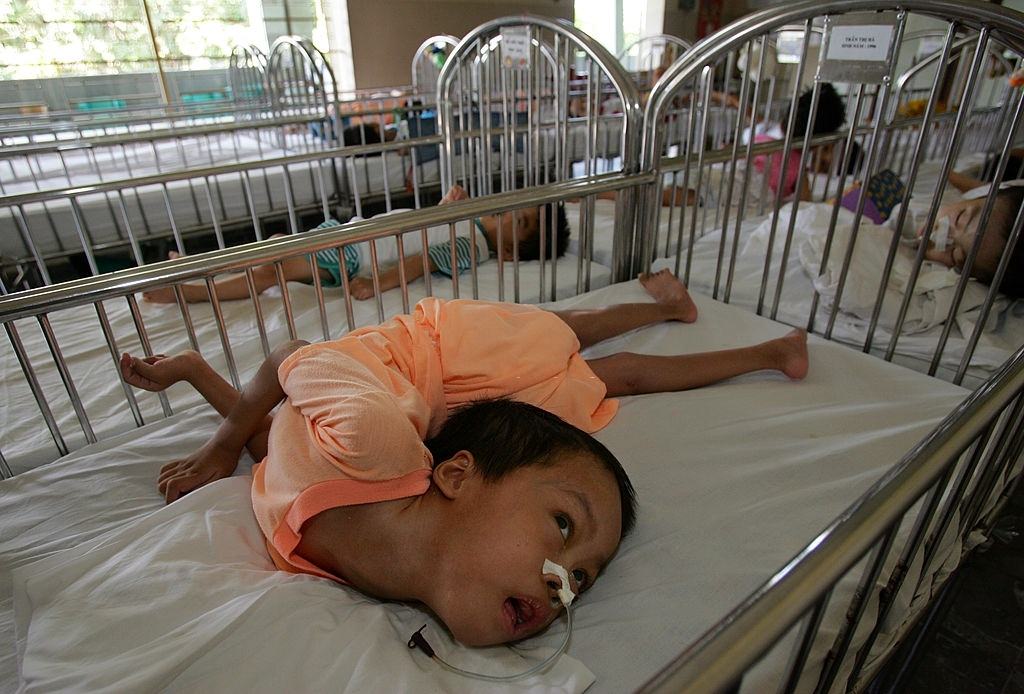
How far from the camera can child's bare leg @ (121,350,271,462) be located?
1222 millimetres

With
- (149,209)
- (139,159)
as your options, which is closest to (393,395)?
(149,209)

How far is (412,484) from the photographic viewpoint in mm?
960

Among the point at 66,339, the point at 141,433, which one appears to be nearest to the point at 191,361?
the point at 141,433

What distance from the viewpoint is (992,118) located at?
4.18 m

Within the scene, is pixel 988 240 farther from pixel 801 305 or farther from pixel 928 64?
pixel 928 64

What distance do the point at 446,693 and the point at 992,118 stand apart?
17.3ft

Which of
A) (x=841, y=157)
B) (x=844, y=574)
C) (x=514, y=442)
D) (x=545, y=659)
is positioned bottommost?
(x=545, y=659)

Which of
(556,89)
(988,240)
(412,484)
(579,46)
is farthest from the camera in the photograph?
(556,89)

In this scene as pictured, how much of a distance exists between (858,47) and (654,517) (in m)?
1.26

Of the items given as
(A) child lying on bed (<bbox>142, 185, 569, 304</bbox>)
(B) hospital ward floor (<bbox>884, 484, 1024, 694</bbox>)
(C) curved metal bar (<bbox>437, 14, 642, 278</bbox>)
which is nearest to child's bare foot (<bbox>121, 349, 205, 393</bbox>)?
(A) child lying on bed (<bbox>142, 185, 569, 304</bbox>)

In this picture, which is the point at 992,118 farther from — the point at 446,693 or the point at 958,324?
the point at 446,693

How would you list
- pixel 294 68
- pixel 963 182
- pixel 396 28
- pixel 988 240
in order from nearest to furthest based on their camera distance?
pixel 988 240 < pixel 963 182 < pixel 294 68 < pixel 396 28

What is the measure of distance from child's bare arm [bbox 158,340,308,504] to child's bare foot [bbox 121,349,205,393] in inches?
6.4

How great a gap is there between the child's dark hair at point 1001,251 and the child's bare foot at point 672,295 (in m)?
0.88
